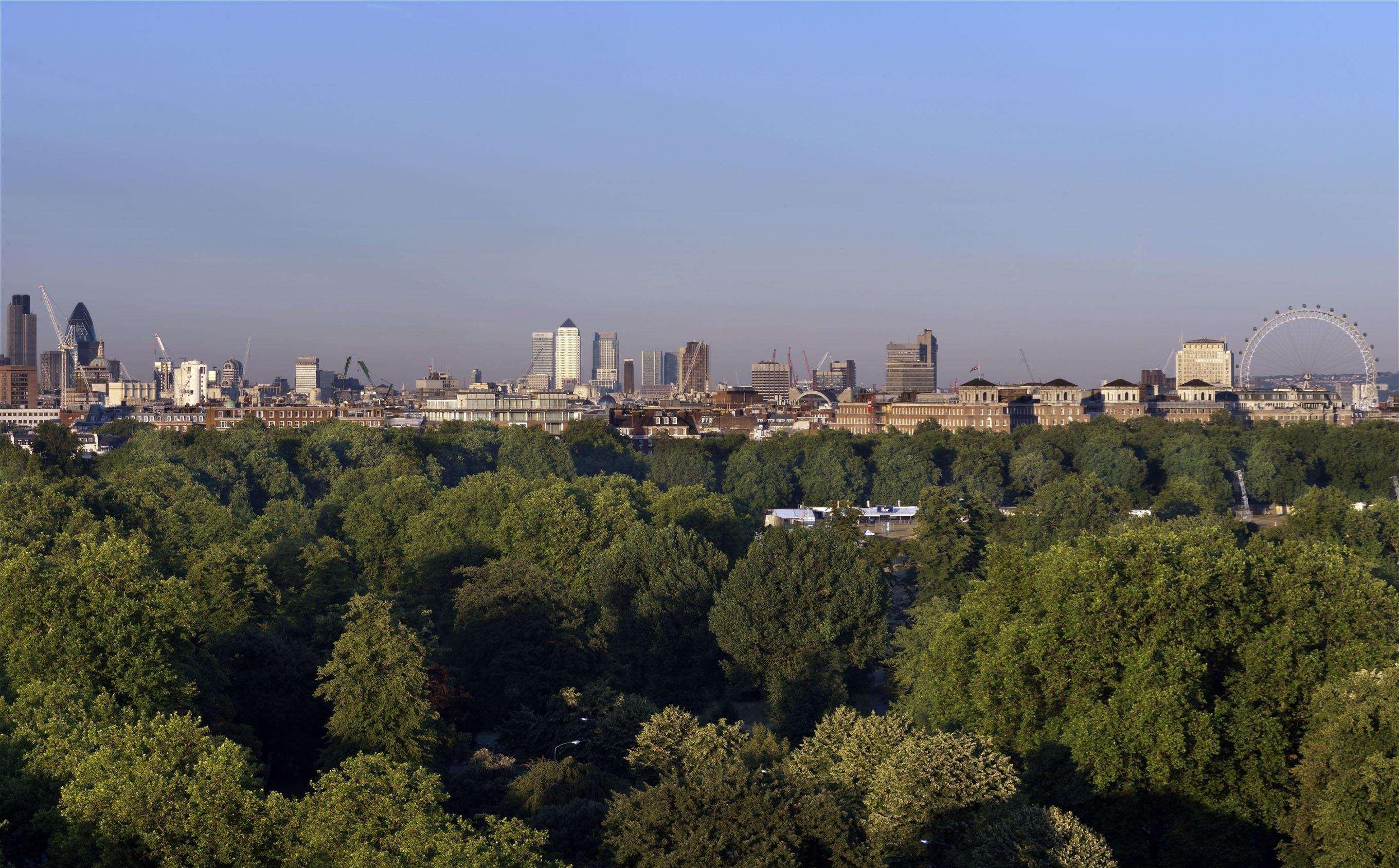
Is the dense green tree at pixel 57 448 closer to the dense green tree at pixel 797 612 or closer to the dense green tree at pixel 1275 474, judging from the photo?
the dense green tree at pixel 797 612

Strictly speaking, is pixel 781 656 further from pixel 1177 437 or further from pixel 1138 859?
pixel 1177 437

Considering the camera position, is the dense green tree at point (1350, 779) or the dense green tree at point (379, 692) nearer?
the dense green tree at point (1350, 779)

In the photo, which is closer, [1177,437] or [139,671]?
[139,671]

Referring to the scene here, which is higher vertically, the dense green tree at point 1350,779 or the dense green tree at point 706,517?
the dense green tree at point 706,517

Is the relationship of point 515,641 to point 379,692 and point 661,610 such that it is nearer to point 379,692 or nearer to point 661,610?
point 661,610

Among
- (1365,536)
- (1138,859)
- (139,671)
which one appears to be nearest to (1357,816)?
(1138,859)

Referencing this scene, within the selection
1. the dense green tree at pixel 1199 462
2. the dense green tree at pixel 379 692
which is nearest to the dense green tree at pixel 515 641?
the dense green tree at pixel 379 692

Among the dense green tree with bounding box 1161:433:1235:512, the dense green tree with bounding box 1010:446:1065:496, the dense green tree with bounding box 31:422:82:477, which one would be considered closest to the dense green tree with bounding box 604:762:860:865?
the dense green tree with bounding box 31:422:82:477
